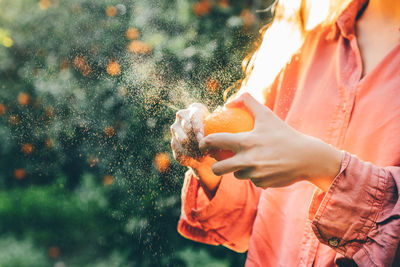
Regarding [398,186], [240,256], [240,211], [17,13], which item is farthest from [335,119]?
[17,13]

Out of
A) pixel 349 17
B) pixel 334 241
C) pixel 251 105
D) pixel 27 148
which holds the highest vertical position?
pixel 349 17

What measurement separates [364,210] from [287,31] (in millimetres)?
580

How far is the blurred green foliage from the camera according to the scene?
1.73 m

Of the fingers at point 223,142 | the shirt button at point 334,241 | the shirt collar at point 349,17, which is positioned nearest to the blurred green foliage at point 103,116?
the shirt collar at point 349,17

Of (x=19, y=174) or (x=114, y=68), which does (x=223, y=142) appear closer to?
(x=114, y=68)

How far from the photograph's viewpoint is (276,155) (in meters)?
0.60

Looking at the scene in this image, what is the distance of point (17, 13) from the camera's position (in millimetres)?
2102

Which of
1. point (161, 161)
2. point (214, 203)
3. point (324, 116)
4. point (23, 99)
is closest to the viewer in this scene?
point (324, 116)

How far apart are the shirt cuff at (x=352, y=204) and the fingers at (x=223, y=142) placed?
0.21 m

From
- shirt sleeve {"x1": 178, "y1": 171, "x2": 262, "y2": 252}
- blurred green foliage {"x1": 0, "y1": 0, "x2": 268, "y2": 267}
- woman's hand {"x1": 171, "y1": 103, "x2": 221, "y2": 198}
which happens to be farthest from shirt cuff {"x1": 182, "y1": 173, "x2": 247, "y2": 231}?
blurred green foliage {"x1": 0, "y1": 0, "x2": 268, "y2": 267}

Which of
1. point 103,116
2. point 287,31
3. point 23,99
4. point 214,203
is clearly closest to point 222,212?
point 214,203

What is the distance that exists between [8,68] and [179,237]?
1.68m

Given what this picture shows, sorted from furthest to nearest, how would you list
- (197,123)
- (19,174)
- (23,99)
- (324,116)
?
1. (19,174)
2. (23,99)
3. (324,116)
4. (197,123)

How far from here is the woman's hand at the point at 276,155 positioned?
0.60 meters
